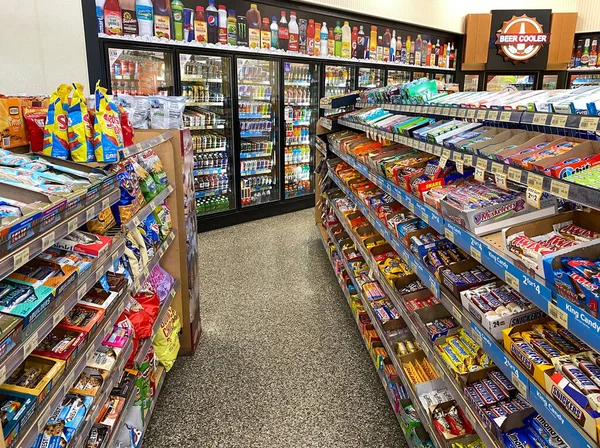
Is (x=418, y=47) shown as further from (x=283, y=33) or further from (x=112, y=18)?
(x=112, y=18)

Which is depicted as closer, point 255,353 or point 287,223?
point 255,353

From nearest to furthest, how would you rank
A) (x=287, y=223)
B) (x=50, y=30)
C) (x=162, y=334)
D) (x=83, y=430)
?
(x=83, y=430), (x=162, y=334), (x=50, y=30), (x=287, y=223)

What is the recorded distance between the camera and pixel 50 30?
13.3ft

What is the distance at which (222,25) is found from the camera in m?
5.39

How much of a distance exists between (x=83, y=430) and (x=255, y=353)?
1.63 metres

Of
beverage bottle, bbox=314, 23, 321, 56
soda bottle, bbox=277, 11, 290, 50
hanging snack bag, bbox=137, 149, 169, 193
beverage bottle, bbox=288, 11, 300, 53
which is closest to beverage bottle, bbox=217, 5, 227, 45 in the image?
soda bottle, bbox=277, 11, 290, 50

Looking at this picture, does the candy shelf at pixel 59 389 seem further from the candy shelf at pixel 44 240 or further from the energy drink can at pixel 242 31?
the energy drink can at pixel 242 31

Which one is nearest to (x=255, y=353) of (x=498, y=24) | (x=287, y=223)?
(x=287, y=223)

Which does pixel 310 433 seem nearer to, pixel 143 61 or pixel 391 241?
pixel 391 241

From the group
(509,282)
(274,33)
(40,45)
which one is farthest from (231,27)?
(509,282)

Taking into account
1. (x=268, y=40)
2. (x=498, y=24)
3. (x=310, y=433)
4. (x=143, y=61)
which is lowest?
(x=310, y=433)

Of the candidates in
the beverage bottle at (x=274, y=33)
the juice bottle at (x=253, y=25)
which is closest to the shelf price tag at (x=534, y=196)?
the juice bottle at (x=253, y=25)

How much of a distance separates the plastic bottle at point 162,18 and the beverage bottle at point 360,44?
9.93 ft

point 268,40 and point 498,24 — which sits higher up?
point 498,24
